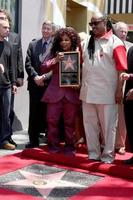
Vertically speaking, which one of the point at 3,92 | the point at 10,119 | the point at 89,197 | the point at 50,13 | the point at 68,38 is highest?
the point at 50,13

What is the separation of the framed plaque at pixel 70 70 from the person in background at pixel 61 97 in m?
0.03

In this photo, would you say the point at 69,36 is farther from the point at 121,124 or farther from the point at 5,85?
the point at 121,124

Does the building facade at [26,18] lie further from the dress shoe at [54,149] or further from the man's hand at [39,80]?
the dress shoe at [54,149]

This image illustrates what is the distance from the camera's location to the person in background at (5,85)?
5398 millimetres

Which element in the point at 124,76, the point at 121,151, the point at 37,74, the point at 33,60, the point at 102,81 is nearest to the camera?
the point at 124,76

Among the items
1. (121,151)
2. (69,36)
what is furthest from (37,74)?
(121,151)

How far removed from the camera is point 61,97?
5.04m

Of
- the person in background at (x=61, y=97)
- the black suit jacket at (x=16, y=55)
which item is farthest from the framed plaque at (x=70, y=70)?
the black suit jacket at (x=16, y=55)

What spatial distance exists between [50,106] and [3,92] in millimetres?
721

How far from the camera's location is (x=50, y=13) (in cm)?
805

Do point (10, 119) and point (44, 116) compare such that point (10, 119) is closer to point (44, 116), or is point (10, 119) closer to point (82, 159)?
point (44, 116)

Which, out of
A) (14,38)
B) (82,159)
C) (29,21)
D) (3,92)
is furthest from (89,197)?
(29,21)

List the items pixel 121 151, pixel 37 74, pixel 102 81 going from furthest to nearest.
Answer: pixel 37 74 → pixel 121 151 → pixel 102 81

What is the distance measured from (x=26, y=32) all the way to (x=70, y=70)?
2.53m
